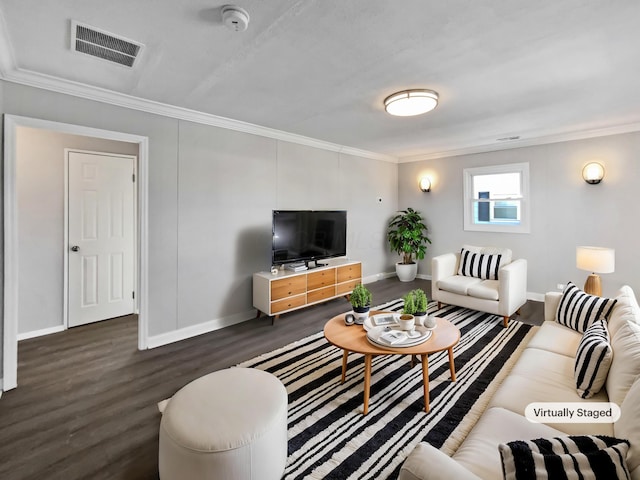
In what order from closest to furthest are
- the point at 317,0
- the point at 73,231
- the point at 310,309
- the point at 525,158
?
the point at 317,0, the point at 73,231, the point at 310,309, the point at 525,158

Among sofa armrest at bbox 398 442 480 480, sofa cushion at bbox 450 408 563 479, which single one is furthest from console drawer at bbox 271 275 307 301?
sofa armrest at bbox 398 442 480 480

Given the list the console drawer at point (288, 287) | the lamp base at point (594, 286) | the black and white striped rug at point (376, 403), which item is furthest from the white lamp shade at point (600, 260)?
the console drawer at point (288, 287)

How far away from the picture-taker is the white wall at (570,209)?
13.2ft

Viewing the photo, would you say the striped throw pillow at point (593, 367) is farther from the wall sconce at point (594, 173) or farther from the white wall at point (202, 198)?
the wall sconce at point (594, 173)

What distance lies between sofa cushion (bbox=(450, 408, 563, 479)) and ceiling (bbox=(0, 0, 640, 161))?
2095mm

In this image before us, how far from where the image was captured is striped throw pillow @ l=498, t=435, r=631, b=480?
0.91 meters

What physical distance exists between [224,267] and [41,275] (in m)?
1.99

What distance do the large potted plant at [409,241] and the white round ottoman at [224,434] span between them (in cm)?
467

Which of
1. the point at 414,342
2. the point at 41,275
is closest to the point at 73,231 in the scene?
the point at 41,275

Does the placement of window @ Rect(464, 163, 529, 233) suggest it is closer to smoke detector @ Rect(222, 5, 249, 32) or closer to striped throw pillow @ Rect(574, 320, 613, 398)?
striped throw pillow @ Rect(574, 320, 613, 398)

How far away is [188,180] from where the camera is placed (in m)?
3.43

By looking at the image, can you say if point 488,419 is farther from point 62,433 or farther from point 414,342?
point 62,433

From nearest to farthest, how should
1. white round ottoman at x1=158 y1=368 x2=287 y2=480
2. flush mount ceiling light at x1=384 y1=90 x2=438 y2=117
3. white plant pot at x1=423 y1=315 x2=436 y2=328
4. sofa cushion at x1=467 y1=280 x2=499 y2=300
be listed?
white round ottoman at x1=158 y1=368 x2=287 y2=480
white plant pot at x1=423 y1=315 x2=436 y2=328
flush mount ceiling light at x1=384 y1=90 x2=438 y2=117
sofa cushion at x1=467 y1=280 x2=499 y2=300

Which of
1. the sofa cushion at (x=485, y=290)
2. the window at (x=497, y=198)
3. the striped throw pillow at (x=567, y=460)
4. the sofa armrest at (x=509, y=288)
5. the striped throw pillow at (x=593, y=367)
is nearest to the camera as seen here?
the striped throw pillow at (x=567, y=460)
